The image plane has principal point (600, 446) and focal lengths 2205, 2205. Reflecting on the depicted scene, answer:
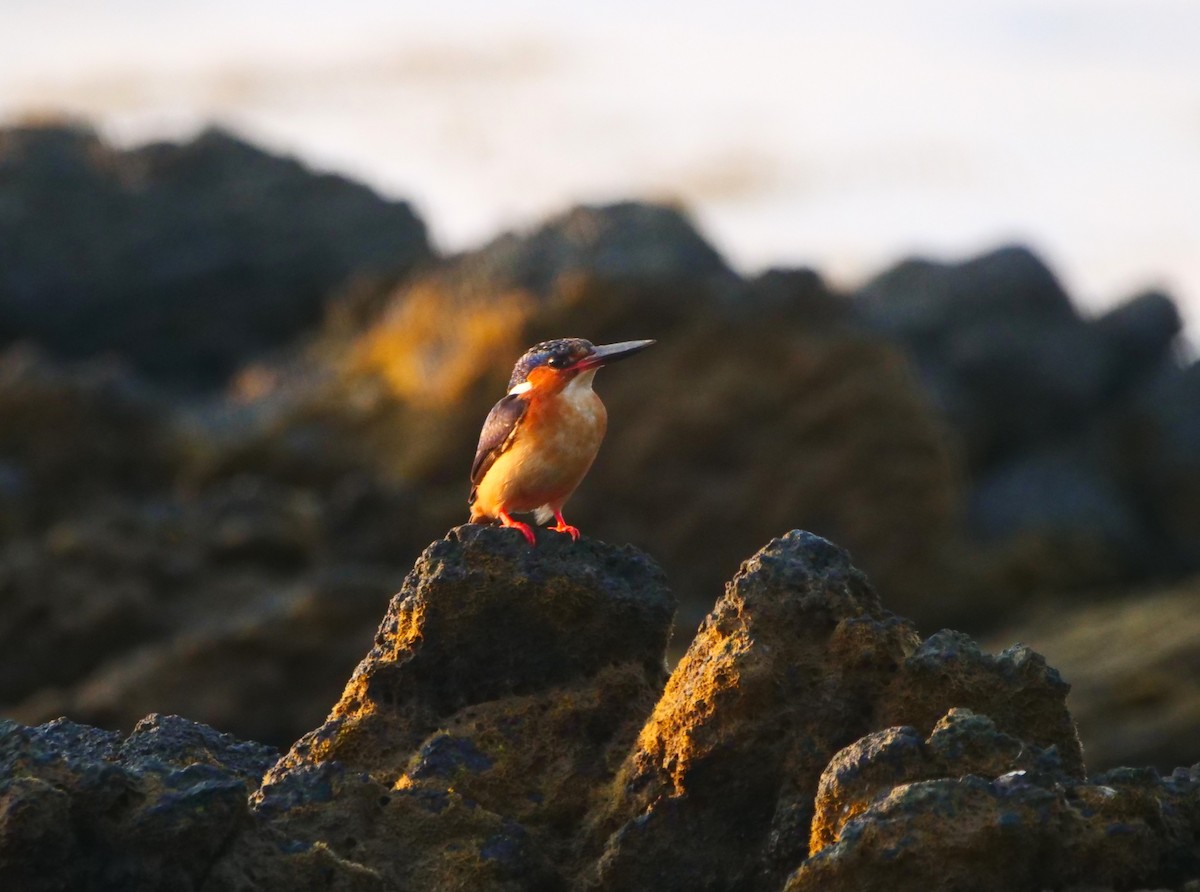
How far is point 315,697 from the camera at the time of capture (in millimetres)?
18391

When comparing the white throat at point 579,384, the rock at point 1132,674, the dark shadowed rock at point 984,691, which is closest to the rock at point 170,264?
the rock at point 1132,674

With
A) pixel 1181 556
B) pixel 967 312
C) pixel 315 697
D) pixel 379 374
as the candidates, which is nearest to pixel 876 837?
pixel 315 697

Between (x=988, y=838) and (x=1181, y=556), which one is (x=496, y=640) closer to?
(x=988, y=838)

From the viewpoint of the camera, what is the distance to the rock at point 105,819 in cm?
695

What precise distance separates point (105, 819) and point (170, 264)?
25.3 m

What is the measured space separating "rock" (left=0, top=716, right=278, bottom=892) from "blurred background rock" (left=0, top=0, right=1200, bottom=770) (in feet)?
36.2

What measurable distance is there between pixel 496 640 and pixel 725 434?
18.0 metres

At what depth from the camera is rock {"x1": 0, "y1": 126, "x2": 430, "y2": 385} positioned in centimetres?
3153

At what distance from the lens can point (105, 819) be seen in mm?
7117

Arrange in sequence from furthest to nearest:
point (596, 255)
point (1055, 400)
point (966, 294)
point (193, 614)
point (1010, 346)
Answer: point (966, 294)
point (1010, 346)
point (1055, 400)
point (596, 255)
point (193, 614)

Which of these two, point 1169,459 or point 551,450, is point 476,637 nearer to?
point 551,450

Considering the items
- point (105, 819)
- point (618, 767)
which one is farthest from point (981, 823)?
point (105, 819)

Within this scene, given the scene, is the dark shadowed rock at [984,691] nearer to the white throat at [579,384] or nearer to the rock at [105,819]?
the rock at [105,819]

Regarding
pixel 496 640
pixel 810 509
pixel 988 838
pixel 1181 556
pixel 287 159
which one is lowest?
pixel 1181 556
